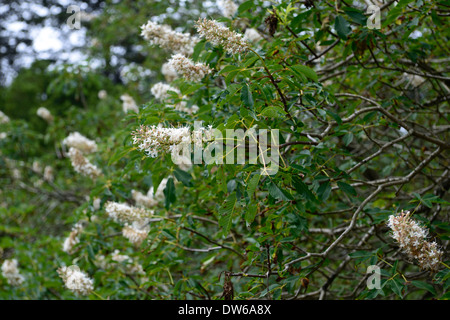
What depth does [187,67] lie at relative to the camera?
1585 millimetres

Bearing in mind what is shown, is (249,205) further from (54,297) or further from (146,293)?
(54,297)

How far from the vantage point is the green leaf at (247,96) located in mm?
1294

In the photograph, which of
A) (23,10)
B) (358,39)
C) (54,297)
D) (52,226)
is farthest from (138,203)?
(23,10)

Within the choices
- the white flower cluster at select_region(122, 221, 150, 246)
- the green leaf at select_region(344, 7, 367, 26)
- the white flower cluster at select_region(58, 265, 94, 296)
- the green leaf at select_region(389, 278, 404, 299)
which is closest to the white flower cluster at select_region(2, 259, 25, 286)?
the white flower cluster at select_region(58, 265, 94, 296)

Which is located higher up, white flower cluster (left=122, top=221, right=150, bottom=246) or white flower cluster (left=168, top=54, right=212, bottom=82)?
white flower cluster (left=168, top=54, right=212, bottom=82)

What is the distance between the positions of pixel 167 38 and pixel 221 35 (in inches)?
24.9

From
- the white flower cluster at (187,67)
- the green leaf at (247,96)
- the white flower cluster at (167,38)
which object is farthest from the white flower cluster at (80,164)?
the green leaf at (247,96)

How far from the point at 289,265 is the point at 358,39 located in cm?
113

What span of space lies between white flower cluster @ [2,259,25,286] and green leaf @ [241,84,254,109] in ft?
8.57

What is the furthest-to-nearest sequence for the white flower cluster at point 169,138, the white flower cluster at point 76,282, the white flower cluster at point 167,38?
the white flower cluster at point 76,282
the white flower cluster at point 167,38
the white flower cluster at point 169,138

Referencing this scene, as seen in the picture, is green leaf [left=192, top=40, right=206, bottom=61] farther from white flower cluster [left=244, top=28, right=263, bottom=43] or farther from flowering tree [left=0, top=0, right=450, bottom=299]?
white flower cluster [left=244, top=28, right=263, bottom=43]

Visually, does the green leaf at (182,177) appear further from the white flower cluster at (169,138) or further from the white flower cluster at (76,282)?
the white flower cluster at (76,282)

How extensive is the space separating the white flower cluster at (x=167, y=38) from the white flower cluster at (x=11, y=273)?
219cm

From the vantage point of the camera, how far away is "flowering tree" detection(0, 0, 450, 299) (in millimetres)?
1348
